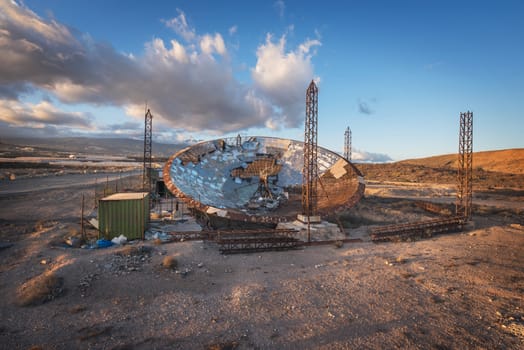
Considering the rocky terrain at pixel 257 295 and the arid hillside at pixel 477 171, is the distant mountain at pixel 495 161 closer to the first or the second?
the arid hillside at pixel 477 171

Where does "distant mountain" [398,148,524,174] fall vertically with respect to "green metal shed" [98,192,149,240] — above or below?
above

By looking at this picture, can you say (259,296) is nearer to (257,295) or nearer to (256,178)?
(257,295)

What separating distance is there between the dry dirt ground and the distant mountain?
3563 inches

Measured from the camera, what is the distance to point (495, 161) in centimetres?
9525

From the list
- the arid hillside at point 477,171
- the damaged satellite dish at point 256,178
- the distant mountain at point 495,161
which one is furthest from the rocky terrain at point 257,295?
the distant mountain at point 495,161

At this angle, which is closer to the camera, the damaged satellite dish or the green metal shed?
the green metal shed

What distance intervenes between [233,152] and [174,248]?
13224mm

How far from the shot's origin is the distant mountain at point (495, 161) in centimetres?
8288

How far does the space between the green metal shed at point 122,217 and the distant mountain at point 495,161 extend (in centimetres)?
9696

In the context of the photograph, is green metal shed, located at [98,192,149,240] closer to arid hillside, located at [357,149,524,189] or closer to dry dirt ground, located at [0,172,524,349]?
dry dirt ground, located at [0,172,524,349]

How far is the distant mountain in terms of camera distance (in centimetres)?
8288

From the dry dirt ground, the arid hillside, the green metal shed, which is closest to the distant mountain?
the arid hillside

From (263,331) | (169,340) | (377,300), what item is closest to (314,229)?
(377,300)

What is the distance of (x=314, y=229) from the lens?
16.4 meters
